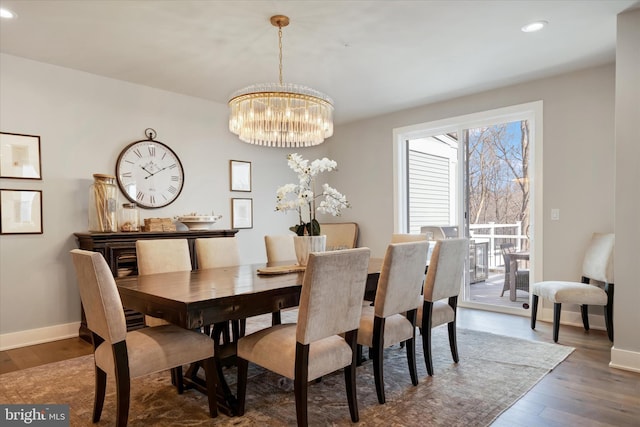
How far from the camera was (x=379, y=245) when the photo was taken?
551 centimetres

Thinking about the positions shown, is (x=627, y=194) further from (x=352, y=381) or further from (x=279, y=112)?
(x=279, y=112)

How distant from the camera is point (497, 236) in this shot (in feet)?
15.0

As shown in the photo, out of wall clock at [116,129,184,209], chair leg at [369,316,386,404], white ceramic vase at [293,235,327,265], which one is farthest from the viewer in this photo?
wall clock at [116,129,184,209]

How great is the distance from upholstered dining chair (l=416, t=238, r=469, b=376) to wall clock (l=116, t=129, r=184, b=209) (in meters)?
3.06

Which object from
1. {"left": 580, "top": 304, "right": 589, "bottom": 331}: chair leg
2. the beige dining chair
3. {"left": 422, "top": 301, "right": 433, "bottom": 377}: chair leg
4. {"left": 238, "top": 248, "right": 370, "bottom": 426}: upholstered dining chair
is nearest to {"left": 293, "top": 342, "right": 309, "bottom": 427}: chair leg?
{"left": 238, "top": 248, "right": 370, "bottom": 426}: upholstered dining chair

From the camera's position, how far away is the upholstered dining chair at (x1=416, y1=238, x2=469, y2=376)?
2.68 metres

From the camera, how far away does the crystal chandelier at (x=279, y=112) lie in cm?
273

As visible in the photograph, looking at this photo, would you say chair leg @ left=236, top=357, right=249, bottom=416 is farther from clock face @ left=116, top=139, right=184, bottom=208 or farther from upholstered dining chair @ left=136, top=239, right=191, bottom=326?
clock face @ left=116, top=139, right=184, bottom=208

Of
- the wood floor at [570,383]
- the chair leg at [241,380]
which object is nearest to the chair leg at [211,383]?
the chair leg at [241,380]

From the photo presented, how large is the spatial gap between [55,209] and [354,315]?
10.4 feet

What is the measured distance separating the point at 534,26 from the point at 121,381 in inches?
142

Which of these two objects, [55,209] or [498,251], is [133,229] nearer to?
[55,209]

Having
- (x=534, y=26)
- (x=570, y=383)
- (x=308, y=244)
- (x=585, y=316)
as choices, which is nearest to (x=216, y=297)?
(x=308, y=244)

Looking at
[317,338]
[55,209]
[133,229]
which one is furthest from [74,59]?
[317,338]
